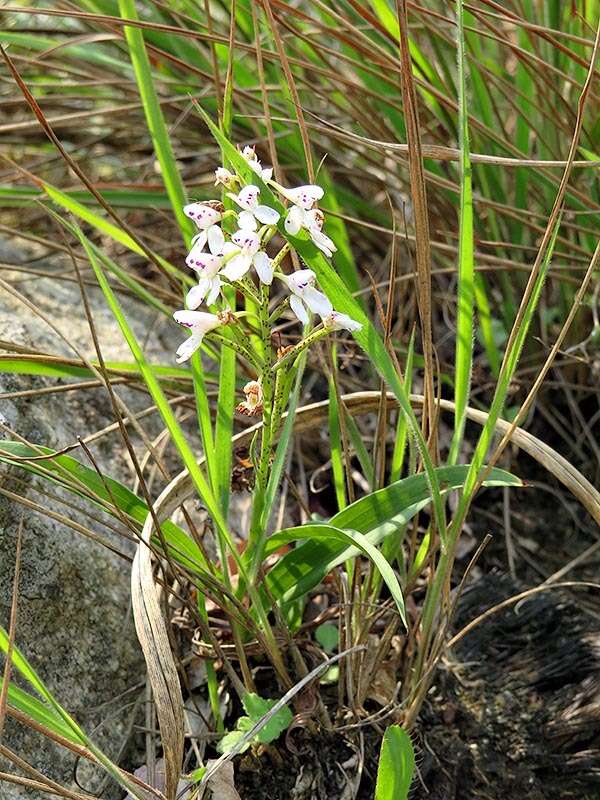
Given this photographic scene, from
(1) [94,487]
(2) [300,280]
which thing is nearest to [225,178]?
(2) [300,280]

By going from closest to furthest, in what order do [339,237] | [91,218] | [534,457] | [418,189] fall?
[418,189] → [534,457] → [91,218] → [339,237]

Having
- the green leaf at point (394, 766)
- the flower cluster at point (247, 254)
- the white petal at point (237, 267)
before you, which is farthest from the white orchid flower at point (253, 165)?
the green leaf at point (394, 766)

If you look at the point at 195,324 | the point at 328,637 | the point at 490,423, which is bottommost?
the point at 328,637

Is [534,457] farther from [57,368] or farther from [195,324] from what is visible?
[57,368]

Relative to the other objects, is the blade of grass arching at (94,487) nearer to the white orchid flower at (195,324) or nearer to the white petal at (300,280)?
the white orchid flower at (195,324)

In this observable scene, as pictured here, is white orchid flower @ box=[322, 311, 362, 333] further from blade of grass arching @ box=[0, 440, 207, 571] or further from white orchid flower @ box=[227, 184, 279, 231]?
blade of grass arching @ box=[0, 440, 207, 571]

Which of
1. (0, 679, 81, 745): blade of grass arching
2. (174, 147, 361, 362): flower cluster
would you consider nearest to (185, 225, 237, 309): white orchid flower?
(174, 147, 361, 362): flower cluster

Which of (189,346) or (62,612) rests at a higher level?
(189,346)
